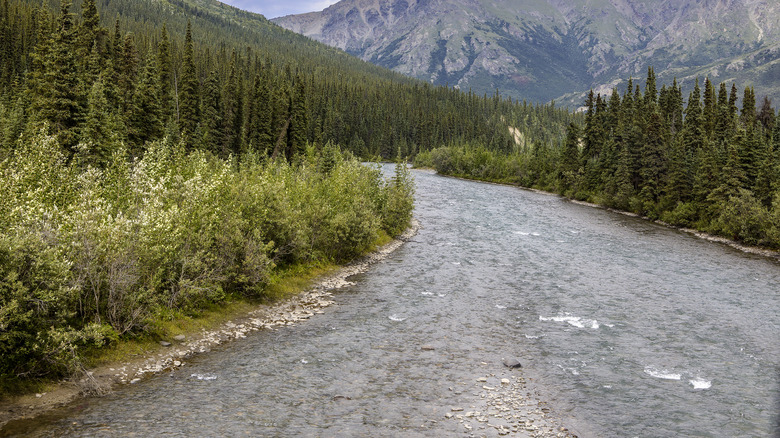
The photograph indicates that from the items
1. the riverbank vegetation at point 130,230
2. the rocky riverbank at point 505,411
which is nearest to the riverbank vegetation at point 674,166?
the riverbank vegetation at point 130,230

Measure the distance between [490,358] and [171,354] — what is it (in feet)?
50.0

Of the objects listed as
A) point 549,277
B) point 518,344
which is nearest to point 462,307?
point 518,344

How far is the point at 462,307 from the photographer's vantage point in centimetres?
3338

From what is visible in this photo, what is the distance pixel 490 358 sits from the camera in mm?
24969

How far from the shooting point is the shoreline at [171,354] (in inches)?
711

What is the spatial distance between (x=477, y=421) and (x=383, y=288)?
19.7m

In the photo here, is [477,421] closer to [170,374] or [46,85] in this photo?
[170,374]

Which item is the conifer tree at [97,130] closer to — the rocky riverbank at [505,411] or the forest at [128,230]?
the forest at [128,230]

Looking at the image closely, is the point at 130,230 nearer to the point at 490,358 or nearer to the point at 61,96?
the point at 490,358

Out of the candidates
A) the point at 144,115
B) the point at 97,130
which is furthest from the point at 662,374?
the point at 144,115

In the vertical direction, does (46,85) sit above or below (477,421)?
above

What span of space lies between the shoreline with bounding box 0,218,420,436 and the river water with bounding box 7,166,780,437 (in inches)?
28.2

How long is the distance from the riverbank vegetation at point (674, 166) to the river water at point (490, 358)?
852 inches

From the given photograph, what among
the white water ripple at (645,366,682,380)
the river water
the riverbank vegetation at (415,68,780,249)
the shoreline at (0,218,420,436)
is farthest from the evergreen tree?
the white water ripple at (645,366,682,380)
